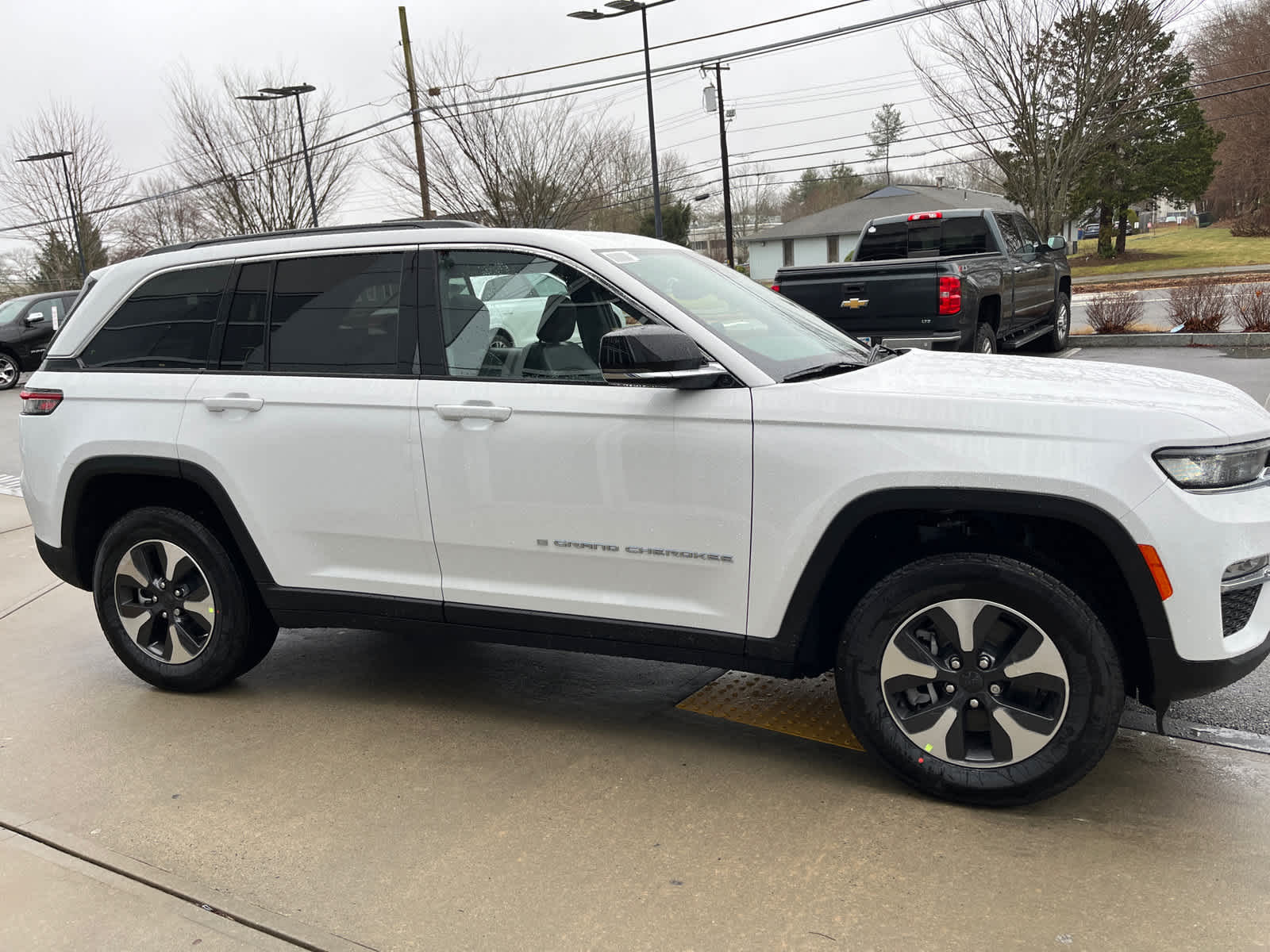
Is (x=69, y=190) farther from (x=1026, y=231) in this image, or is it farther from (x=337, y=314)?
(x=337, y=314)

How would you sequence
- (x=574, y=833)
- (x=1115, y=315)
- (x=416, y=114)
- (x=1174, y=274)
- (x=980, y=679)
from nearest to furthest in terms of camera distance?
1. (x=980, y=679)
2. (x=574, y=833)
3. (x=1115, y=315)
4. (x=416, y=114)
5. (x=1174, y=274)

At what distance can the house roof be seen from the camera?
5631cm

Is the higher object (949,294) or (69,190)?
(69,190)

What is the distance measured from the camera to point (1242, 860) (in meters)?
2.89

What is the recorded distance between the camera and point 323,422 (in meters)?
3.91

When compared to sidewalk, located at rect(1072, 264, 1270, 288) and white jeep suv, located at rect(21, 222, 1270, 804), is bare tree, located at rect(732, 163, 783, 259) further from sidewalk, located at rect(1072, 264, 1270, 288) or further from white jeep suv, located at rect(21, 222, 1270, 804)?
white jeep suv, located at rect(21, 222, 1270, 804)

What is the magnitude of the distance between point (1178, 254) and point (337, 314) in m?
54.3

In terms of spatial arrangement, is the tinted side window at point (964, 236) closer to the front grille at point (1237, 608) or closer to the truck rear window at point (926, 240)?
the truck rear window at point (926, 240)


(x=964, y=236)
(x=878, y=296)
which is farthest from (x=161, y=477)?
(x=964, y=236)

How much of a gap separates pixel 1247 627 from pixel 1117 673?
0.37m

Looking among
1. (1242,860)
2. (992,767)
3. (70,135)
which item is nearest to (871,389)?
(992,767)

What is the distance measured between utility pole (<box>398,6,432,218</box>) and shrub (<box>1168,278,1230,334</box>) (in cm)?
1960

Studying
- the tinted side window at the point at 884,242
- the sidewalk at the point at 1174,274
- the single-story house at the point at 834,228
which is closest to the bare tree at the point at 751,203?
the single-story house at the point at 834,228

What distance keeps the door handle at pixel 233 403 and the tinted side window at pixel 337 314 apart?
5.7 inches
